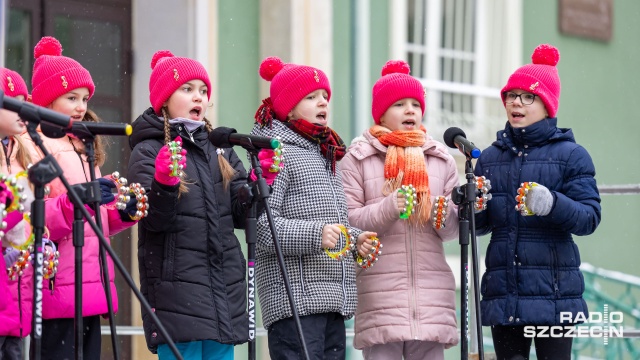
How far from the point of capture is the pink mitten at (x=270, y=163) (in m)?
5.09

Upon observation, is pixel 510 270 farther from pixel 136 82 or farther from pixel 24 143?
pixel 136 82

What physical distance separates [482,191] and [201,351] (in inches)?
52.1

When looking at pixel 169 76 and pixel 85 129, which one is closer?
pixel 85 129

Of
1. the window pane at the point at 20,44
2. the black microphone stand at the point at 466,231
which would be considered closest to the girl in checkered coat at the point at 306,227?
Answer: the black microphone stand at the point at 466,231

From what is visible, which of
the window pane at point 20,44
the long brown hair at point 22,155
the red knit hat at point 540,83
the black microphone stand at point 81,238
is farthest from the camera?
the window pane at point 20,44

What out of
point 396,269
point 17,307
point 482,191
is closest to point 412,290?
point 396,269

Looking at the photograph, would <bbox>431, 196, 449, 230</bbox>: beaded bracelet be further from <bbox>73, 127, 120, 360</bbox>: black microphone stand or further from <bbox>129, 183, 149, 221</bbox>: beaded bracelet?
<bbox>73, 127, 120, 360</bbox>: black microphone stand

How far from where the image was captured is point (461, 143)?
5.40 metres

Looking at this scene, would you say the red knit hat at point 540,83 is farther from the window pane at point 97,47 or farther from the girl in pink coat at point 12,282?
the window pane at point 97,47

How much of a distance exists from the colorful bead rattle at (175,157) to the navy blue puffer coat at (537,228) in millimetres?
1500

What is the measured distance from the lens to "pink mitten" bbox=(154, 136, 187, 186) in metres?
4.89

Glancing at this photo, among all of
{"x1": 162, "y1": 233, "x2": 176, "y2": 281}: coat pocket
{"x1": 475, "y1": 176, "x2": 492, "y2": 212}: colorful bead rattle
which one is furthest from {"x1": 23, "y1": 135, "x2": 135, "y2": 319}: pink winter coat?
{"x1": 475, "y1": 176, "x2": 492, "y2": 212}: colorful bead rattle

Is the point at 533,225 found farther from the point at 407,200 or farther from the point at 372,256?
the point at 372,256

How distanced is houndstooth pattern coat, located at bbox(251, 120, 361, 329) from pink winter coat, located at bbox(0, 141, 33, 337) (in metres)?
0.96
